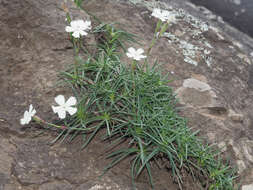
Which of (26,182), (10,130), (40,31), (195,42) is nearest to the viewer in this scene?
(26,182)

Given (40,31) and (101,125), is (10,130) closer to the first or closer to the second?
(101,125)

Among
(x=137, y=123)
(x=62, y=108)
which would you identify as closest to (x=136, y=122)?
(x=137, y=123)

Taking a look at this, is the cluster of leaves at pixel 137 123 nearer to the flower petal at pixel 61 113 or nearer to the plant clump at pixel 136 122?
Answer: the plant clump at pixel 136 122

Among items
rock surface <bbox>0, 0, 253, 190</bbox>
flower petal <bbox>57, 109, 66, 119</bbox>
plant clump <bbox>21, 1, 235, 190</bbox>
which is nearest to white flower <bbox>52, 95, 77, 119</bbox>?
flower petal <bbox>57, 109, 66, 119</bbox>

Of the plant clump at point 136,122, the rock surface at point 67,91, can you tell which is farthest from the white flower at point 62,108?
the rock surface at point 67,91

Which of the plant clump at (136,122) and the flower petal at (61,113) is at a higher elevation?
the flower petal at (61,113)

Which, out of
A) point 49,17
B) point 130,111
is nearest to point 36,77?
point 49,17

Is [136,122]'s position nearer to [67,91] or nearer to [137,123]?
[137,123]

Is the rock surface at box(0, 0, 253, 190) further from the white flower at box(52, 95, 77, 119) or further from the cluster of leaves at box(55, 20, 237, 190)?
the white flower at box(52, 95, 77, 119)

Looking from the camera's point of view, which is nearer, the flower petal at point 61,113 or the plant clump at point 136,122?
the flower petal at point 61,113
